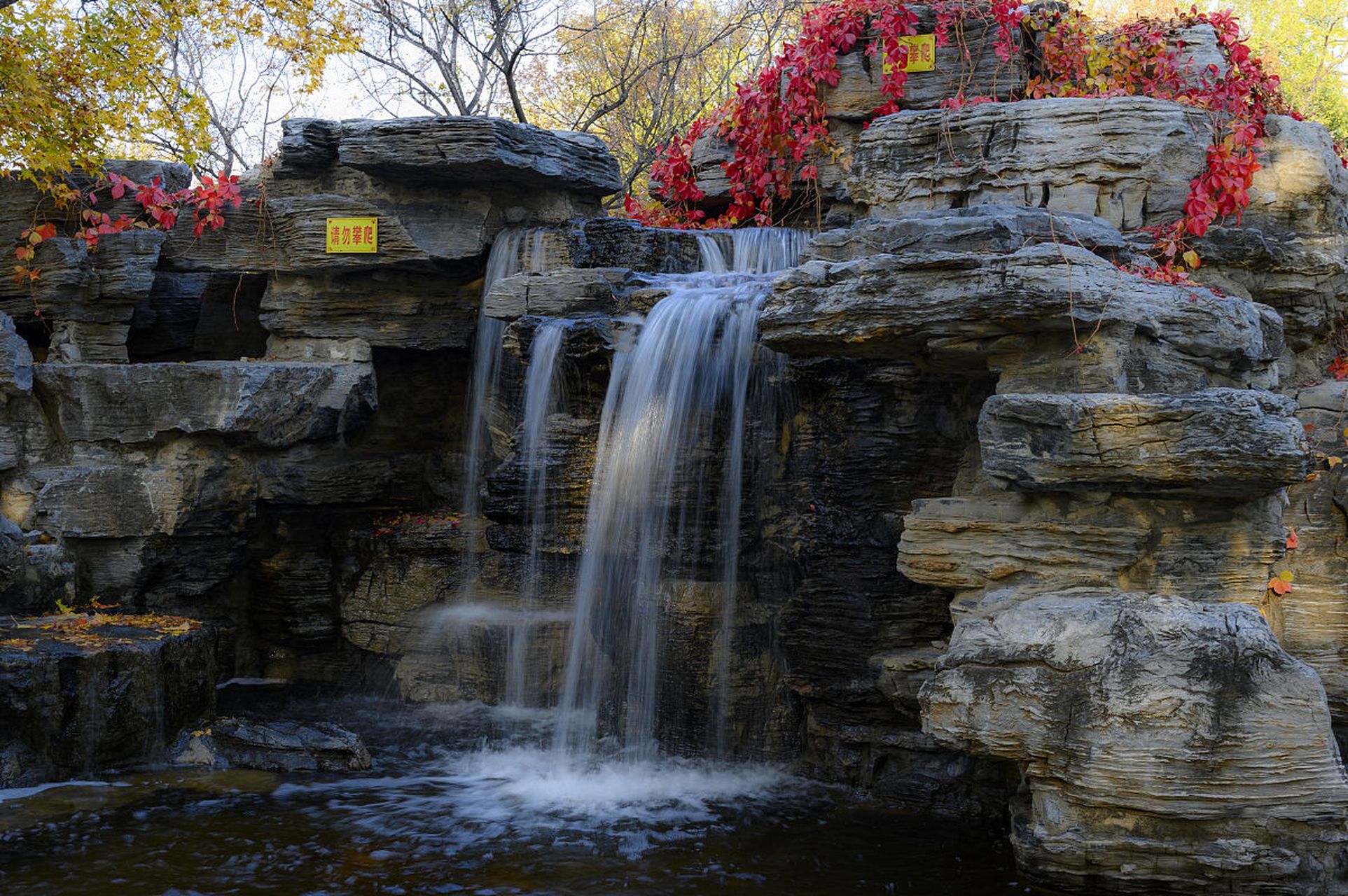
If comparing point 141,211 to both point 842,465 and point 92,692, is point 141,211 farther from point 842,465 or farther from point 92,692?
point 842,465

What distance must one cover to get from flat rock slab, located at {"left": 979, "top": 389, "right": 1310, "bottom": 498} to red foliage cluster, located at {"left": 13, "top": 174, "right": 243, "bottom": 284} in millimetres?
6818

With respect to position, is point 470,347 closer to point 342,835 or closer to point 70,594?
point 70,594

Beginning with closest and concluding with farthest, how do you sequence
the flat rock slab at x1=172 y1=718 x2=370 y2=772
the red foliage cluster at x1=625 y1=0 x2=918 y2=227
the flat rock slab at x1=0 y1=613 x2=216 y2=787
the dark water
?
1. the dark water
2. the flat rock slab at x1=0 y1=613 x2=216 y2=787
3. the flat rock slab at x1=172 y1=718 x2=370 y2=772
4. the red foliage cluster at x1=625 y1=0 x2=918 y2=227

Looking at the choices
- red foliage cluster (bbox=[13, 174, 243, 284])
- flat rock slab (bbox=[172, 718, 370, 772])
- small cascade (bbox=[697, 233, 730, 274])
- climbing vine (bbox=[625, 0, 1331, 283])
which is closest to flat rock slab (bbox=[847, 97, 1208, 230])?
climbing vine (bbox=[625, 0, 1331, 283])

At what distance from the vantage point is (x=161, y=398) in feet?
26.9

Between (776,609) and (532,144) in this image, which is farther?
(532,144)

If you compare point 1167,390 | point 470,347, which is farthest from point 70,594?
point 1167,390

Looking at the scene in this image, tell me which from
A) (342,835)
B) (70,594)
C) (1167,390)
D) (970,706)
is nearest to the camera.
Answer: (970,706)

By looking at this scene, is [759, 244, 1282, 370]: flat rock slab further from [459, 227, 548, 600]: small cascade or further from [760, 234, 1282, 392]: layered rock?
[459, 227, 548, 600]: small cascade

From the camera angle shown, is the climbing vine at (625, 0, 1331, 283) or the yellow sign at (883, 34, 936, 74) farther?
the yellow sign at (883, 34, 936, 74)

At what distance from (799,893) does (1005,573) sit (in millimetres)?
1675

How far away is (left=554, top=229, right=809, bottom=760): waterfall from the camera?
21.2 feet

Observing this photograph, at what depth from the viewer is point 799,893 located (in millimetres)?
4582

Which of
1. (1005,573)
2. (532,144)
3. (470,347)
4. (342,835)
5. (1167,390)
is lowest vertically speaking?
(342,835)
